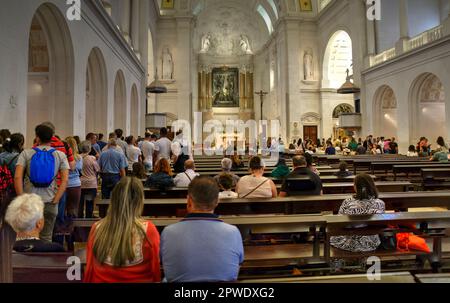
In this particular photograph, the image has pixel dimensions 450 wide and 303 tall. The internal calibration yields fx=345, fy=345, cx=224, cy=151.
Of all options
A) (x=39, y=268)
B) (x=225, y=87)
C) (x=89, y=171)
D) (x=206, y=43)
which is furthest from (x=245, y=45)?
(x=39, y=268)

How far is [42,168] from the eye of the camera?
3623 mm

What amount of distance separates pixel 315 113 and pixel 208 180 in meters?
24.7

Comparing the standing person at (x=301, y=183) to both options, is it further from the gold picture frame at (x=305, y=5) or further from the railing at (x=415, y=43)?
the gold picture frame at (x=305, y=5)

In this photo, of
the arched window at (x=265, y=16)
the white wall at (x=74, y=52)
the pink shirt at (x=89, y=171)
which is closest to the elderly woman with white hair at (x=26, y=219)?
the pink shirt at (x=89, y=171)

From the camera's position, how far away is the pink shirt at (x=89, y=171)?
587 cm

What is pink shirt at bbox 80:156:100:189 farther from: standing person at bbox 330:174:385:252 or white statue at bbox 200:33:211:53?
white statue at bbox 200:33:211:53

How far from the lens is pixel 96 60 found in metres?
11.8

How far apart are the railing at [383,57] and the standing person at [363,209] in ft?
52.1

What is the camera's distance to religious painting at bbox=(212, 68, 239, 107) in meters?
32.4

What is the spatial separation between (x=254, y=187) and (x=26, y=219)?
2780 mm

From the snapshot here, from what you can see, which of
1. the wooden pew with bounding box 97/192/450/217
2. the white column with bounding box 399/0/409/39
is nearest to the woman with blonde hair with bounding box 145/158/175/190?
the wooden pew with bounding box 97/192/450/217

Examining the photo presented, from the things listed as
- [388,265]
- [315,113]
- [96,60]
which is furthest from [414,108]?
[388,265]

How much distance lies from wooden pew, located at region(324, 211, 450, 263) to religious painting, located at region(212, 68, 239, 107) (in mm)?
29686
